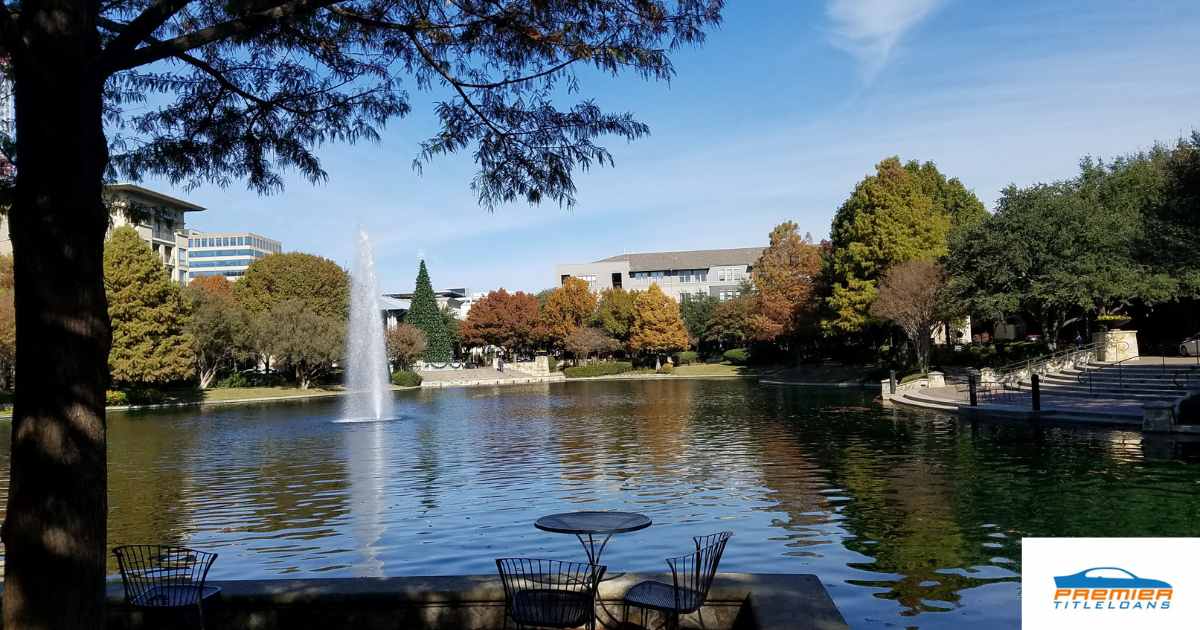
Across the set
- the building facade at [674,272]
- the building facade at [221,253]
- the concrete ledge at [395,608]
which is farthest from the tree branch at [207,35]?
the building facade at [221,253]

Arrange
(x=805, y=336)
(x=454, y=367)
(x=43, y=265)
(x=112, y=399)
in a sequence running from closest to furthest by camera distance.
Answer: (x=43, y=265) < (x=112, y=399) < (x=805, y=336) < (x=454, y=367)

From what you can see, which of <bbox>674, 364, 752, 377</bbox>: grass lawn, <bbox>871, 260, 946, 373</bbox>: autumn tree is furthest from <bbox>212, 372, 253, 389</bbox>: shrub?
<bbox>871, 260, 946, 373</bbox>: autumn tree

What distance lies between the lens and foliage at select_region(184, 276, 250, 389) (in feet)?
189

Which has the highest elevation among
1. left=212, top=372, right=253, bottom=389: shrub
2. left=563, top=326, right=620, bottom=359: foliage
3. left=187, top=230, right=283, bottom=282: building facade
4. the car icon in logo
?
Result: left=187, top=230, right=283, bottom=282: building facade

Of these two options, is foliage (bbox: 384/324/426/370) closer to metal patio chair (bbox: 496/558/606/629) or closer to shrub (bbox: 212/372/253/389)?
shrub (bbox: 212/372/253/389)

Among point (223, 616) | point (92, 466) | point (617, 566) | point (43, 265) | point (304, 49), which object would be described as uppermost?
point (304, 49)

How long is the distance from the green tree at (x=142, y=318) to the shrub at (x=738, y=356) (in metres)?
48.0

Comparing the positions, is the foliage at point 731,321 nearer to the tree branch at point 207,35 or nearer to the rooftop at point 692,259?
the rooftop at point 692,259

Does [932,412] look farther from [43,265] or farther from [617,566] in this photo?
[43,265]

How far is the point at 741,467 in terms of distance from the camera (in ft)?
62.5

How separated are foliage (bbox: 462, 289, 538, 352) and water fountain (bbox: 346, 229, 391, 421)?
3554 cm

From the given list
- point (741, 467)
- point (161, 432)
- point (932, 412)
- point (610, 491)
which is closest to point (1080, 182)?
point (932, 412)

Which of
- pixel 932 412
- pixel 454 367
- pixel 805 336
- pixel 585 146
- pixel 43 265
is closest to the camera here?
pixel 43 265

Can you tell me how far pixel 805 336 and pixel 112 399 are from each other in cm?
4565
